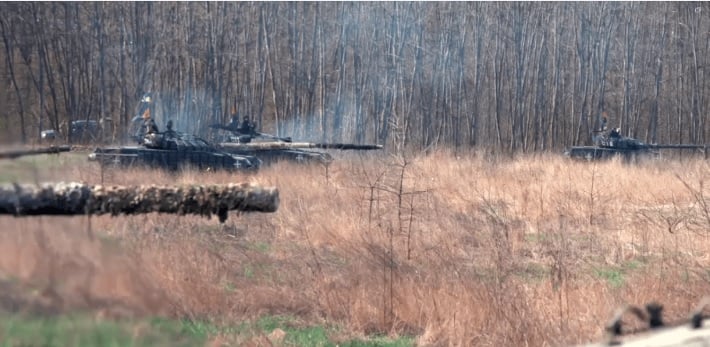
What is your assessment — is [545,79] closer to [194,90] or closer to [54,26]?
[194,90]

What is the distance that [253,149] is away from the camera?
24.8 metres

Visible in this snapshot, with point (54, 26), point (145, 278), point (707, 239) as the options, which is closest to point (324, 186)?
point (707, 239)

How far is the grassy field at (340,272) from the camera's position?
3354 millimetres

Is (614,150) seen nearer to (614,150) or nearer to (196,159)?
(614,150)

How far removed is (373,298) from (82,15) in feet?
92.1

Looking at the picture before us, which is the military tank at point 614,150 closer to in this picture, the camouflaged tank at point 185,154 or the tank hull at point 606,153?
the tank hull at point 606,153

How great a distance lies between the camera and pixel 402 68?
38188 millimetres

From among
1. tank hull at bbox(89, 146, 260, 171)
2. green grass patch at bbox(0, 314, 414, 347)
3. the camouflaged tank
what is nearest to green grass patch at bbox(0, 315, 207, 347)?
green grass patch at bbox(0, 314, 414, 347)

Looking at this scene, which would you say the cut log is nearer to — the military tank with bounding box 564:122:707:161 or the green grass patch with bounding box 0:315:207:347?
the green grass patch with bounding box 0:315:207:347

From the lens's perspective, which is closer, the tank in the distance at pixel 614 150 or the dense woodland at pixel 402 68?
the tank in the distance at pixel 614 150

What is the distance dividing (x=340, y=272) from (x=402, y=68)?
29476 millimetres

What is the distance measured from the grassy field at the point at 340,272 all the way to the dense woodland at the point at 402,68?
68.3 feet

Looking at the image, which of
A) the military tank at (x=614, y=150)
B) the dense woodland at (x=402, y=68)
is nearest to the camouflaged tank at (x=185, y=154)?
the military tank at (x=614, y=150)

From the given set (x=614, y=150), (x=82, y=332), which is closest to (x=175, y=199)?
(x=82, y=332)
